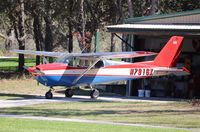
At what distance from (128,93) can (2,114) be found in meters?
13.4

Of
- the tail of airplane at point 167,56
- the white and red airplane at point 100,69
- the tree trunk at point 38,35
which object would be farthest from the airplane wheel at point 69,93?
the tree trunk at point 38,35

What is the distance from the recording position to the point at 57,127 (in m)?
15.3

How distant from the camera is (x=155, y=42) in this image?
32.8 meters

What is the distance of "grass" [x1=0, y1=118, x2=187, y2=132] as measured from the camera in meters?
14.7

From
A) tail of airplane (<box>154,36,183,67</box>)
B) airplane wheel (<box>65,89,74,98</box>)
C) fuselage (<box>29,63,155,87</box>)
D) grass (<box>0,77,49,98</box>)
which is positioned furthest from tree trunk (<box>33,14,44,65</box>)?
tail of airplane (<box>154,36,183,67</box>)

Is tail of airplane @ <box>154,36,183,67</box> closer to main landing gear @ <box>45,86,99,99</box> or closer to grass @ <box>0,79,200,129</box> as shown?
main landing gear @ <box>45,86,99,99</box>

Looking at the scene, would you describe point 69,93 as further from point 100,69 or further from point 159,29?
point 159,29

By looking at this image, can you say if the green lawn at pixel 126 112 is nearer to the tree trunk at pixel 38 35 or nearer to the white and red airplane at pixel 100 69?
the white and red airplane at pixel 100 69

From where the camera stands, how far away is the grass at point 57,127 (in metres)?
14.7

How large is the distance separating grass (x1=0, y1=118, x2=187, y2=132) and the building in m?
13.0

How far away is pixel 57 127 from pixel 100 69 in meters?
13.7

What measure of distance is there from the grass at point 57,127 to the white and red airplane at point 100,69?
11.1 metres

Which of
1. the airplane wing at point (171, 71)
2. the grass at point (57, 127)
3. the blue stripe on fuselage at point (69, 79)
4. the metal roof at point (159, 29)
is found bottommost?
the grass at point (57, 127)

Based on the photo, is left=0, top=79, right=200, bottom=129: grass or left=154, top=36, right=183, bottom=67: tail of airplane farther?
left=154, top=36, right=183, bottom=67: tail of airplane
